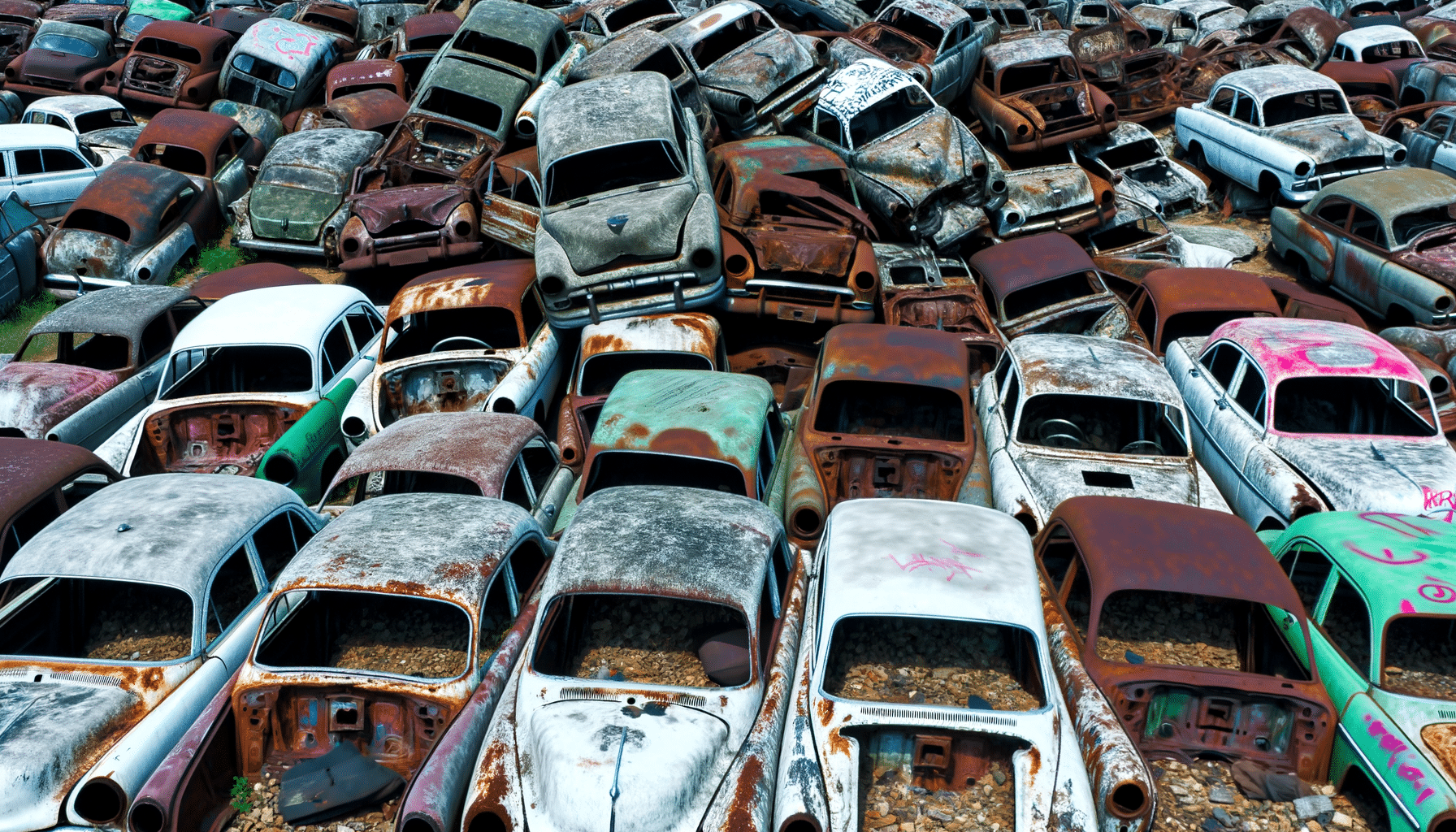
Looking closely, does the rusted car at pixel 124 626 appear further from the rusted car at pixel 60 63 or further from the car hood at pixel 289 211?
the rusted car at pixel 60 63

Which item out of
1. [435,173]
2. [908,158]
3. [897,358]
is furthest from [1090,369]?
[435,173]

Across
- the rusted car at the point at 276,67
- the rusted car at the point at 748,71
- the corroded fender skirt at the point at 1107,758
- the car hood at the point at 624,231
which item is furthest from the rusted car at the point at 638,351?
the rusted car at the point at 276,67

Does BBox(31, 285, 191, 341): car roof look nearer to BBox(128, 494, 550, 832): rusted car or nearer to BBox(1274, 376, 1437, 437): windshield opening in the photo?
BBox(128, 494, 550, 832): rusted car

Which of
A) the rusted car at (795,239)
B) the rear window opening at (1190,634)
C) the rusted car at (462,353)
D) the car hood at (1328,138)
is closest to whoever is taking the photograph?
the rear window opening at (1190,634)

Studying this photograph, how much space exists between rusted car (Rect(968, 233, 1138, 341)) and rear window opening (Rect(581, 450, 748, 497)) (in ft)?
14.0

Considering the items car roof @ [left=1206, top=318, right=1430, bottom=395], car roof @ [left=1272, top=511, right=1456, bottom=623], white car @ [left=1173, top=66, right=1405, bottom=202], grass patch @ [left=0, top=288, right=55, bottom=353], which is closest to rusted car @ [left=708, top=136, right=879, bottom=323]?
car roof @ [left=1206, top=318, right=1430, bottom=395]

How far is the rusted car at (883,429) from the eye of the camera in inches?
282

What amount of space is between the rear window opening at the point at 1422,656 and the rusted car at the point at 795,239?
5.05m

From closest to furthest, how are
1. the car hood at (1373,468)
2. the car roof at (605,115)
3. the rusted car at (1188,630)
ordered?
the rusted car at (1188,630)
the car hood at (1373,468)
the car roof at (605,115)

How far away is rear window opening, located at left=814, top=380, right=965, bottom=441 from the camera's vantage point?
26.2 feet

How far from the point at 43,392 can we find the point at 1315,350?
33.8ft

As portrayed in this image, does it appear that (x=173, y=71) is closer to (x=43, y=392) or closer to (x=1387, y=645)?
(x=43, y=392)

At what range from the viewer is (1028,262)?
10.4 metres

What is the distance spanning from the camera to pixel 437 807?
445 cm
